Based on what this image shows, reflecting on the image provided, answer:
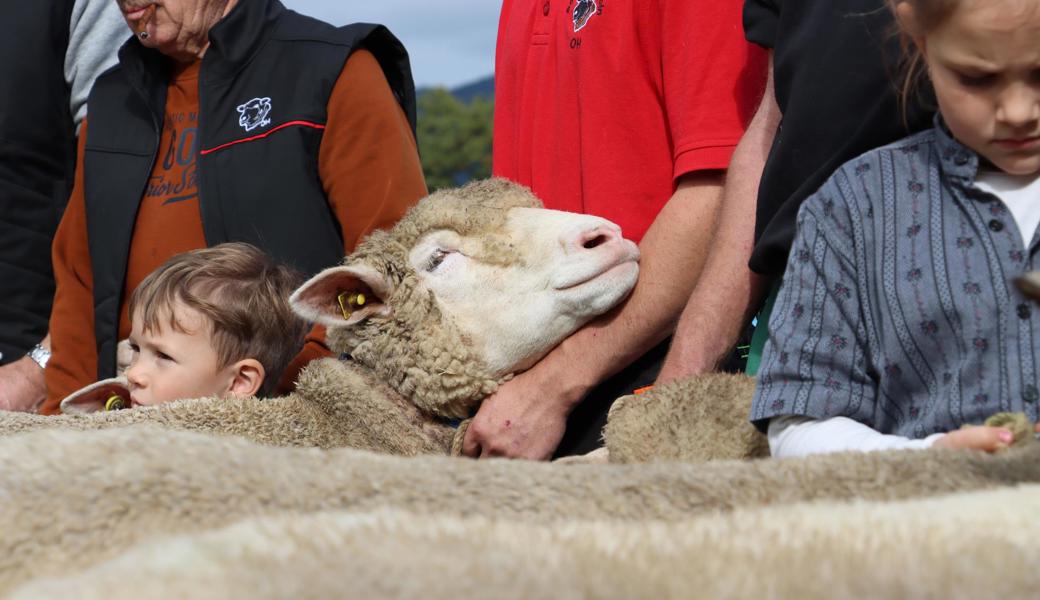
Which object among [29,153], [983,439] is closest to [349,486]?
[983,439]

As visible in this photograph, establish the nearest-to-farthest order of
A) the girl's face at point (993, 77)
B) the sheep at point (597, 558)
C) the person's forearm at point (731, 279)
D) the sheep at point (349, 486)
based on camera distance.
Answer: the sheep at point (597, 558)
the sheep at point (349, 486)
the girl's face at point (993, 77)
the person's forearm at point (731, 279)

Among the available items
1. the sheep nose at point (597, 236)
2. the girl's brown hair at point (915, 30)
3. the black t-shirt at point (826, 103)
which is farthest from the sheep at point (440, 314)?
the girl's brown hair at point (915, 30)

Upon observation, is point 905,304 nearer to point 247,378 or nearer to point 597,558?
point 597,558

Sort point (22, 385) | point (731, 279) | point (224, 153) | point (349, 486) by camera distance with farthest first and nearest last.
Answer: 1. point (22, 385)
2. point (224, 153)
3. point (731, 279)
4. point (349, 486)

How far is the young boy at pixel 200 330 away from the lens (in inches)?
121

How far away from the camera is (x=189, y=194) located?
3430mm

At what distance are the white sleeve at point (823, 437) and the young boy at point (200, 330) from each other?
176 centimetres

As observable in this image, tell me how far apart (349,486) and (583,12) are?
1891 millimetres

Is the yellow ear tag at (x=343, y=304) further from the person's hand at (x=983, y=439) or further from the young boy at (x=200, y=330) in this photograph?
the person's hand at (x=983, y=439)

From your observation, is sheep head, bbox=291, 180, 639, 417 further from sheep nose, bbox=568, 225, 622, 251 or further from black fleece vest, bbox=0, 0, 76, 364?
black fleece vest, bbox=0, 0, 76, 364

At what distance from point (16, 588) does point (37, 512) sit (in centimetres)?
9

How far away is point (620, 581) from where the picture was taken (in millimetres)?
906

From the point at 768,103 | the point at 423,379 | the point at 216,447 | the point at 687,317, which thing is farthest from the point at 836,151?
the point at 216,447

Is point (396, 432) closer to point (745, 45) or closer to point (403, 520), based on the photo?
point (745, 45)
